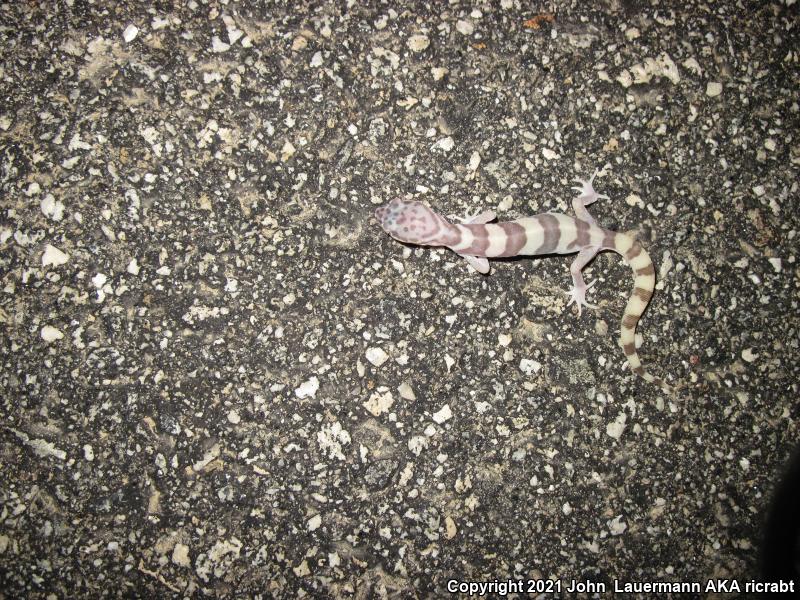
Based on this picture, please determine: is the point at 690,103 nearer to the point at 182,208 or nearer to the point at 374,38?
the point at 374,38

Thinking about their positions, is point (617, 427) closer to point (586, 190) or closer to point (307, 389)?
point (586, 190)

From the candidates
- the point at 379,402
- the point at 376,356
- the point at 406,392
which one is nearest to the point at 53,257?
the point at 376,356

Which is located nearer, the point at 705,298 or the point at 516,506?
the point at 516,506

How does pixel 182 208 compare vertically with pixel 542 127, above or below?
below

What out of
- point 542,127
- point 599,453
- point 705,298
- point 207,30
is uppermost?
point 207,30

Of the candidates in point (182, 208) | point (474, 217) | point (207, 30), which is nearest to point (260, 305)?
point (182, 208)

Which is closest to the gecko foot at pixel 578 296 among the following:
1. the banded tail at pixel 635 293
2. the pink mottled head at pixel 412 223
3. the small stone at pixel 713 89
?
the banded tail at pixel 635 293

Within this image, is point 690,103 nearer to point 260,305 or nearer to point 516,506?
point 516,506

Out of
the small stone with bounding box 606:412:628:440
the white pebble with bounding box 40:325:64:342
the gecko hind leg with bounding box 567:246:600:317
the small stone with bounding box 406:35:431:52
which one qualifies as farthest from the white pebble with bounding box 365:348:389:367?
the small stone with bounding box 406:35:431:52

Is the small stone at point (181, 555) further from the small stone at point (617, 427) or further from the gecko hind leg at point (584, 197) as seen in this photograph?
the gecko hind leg at point (584, 197)
